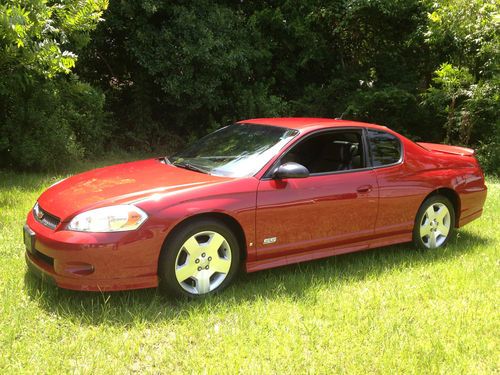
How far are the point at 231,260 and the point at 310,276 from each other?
0.87m

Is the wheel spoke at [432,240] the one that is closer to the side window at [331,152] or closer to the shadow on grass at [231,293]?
the shadow on grass at [231,293]

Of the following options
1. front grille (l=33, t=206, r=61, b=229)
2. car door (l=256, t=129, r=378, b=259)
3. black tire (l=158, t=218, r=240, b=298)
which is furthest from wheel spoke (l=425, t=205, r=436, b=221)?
front grille (l=33, t=206, r=61, b=229)

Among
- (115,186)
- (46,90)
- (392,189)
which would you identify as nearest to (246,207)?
(115,186)

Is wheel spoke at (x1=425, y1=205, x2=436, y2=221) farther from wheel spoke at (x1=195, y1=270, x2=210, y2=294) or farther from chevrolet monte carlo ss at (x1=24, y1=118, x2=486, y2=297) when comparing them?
wheel spoke at (x1=195, y1=270, x2=210, y2=294)

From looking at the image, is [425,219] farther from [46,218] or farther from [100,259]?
[46,218]

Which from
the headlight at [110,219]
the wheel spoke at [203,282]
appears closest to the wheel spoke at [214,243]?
the wheel spoke at [203,282]

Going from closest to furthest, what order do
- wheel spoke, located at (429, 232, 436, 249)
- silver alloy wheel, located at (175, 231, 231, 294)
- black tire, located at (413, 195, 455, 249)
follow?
1. silver alloy wheel, located at (175, 231, 231, 294)
2. black tire, located at (413, 195, 455, 249)
3. wheel spoke, located at (429, 232, 436, 249)

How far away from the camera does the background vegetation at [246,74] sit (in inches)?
362

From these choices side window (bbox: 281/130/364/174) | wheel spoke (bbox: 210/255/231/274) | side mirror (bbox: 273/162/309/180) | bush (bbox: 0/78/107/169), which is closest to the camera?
wheel spoke (bbox: 210/255/231/274)

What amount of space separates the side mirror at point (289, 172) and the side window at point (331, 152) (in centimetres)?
55

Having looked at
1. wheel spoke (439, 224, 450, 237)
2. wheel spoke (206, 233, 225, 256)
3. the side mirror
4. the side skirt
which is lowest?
wheel spoke (439, 224, 450, 237)

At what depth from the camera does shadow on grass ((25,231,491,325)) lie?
3607 mm

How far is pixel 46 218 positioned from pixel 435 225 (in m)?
3.85

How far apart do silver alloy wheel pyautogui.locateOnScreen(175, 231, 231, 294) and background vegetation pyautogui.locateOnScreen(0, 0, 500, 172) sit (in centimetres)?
542
